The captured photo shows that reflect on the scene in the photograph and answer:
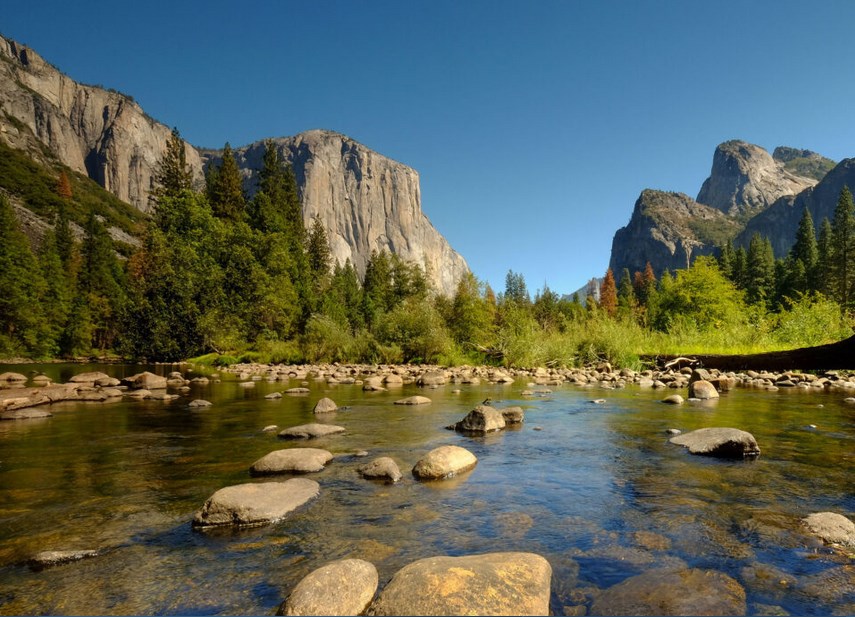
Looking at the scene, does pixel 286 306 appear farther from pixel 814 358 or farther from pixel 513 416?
pixel 814 358

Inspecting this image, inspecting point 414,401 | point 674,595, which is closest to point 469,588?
point 674,595

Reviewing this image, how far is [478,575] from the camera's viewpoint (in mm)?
2482

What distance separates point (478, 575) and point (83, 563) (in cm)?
267

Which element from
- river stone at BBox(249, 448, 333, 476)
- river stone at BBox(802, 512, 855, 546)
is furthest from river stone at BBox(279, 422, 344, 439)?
river stone at BBox(802, 512, 855, 546)

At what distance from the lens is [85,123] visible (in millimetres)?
150375

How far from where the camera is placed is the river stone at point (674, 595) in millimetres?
2402

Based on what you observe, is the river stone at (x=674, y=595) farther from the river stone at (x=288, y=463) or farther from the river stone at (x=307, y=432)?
the river stone at (x=307, y=432)

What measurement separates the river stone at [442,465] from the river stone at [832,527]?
10.3ft

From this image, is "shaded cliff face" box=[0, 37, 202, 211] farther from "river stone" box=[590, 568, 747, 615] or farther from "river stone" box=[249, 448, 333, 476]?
"river stone" box=[590, 568, 747, 615]

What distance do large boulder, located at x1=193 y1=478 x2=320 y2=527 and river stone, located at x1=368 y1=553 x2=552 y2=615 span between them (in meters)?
1.73

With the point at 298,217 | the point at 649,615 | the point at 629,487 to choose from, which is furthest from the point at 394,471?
the point at 298,217

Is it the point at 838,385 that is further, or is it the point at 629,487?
the point at 838,385

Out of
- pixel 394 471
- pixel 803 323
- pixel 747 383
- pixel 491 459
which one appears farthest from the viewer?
pixel 803 323

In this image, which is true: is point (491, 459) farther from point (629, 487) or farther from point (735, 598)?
point (735, 598)
